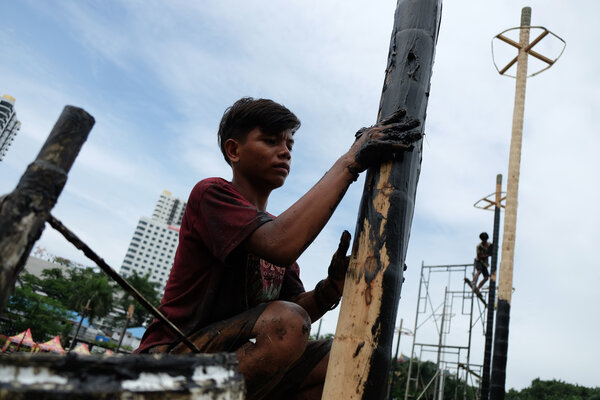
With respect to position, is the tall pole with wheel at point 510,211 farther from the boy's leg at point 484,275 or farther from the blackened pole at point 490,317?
the boy's leg at point 484,275

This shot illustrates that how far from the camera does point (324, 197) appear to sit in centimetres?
185

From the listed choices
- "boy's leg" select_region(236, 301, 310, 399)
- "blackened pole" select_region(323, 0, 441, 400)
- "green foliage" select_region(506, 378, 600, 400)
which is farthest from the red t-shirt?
"green foliage" select_region(506, 378, 600, 400)

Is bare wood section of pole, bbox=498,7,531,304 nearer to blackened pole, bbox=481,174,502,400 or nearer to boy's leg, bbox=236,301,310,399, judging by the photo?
blackened pole, bbox=481,174,502,400

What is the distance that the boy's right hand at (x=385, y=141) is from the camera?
1.89 m

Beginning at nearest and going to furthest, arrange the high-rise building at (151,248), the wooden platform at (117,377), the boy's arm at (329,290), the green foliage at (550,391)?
1. the wooden platform at (117,377)
2. the boy's arm at (329,290)
3. the green foliage at (550,391)
4. the high-rise building at (151,248)

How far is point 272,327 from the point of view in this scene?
1.89 metres

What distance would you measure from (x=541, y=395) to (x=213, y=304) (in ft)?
196

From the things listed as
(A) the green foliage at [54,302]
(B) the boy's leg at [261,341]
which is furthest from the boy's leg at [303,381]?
(A) the green foliage at [54,302]

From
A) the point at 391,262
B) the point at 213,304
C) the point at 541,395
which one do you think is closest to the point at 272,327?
the point at 213,304

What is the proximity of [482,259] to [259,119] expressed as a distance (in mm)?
12522

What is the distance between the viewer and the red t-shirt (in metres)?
2.00

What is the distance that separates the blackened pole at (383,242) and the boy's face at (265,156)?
0.53 m

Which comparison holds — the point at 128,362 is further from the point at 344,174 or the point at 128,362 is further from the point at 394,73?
the point at 394,73

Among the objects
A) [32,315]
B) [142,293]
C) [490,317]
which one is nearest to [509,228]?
[490,317]
